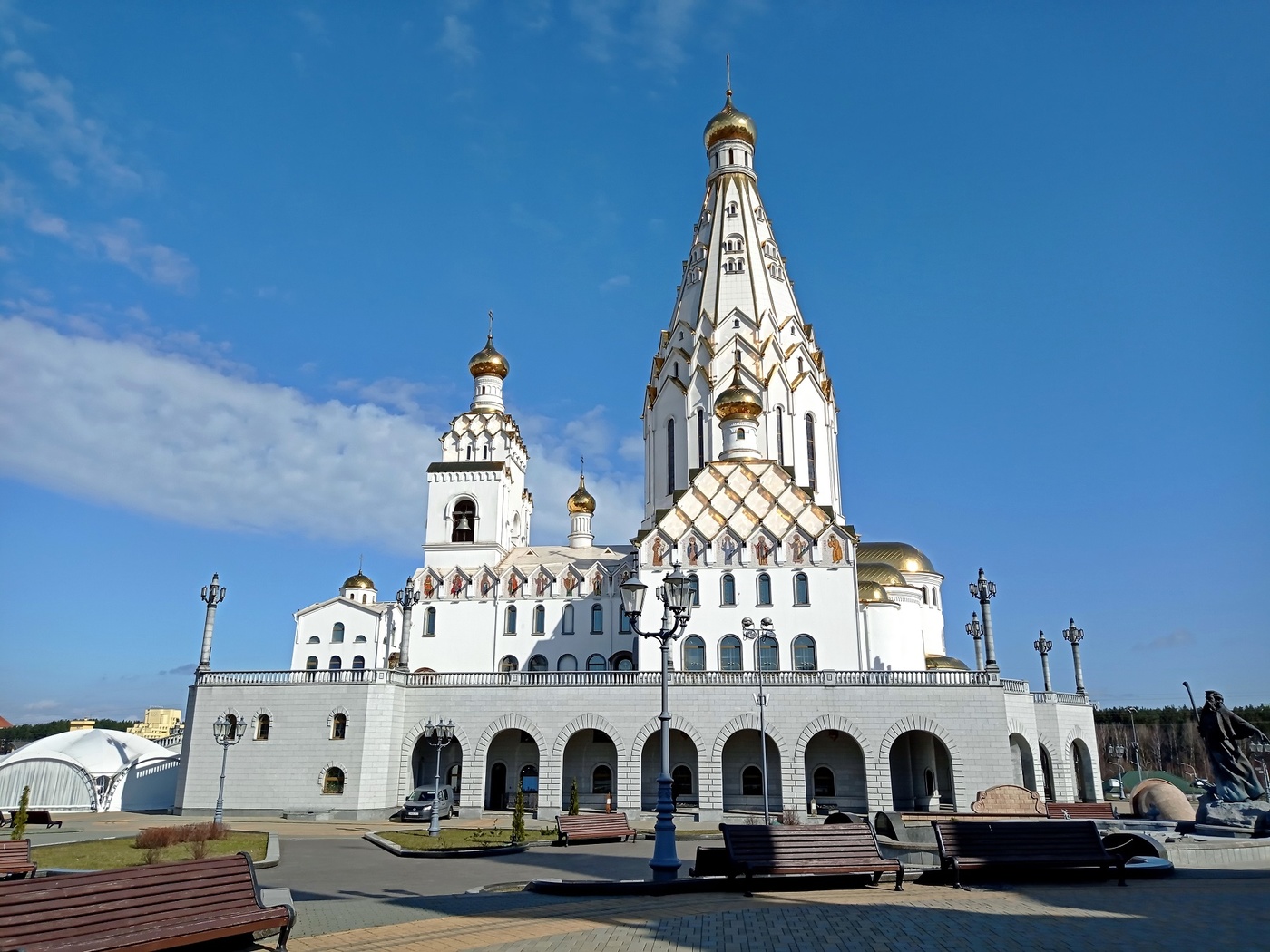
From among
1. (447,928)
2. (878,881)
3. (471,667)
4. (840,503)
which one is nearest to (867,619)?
(840,503)

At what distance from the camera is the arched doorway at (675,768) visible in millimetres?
30797

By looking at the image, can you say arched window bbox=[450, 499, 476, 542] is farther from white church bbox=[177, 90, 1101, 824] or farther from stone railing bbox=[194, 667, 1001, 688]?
stone railing bbox=[194, 667, 1001, 688]

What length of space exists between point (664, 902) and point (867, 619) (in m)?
26.4

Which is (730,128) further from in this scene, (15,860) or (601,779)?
(15,860)

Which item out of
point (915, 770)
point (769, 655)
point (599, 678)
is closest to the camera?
point (599, 678)

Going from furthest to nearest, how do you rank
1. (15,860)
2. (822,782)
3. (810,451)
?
(810,451)
(822,782)
(15,860)

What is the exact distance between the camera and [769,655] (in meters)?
32.9

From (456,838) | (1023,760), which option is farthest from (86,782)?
(1023,760)

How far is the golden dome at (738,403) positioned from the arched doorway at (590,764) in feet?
48.6

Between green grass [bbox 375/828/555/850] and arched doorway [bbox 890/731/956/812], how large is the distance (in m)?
15.2

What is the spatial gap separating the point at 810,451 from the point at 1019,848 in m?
32.4

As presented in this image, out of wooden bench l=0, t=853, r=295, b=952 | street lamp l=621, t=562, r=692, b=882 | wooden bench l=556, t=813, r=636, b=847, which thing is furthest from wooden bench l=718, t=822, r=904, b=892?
wooden bench l=556, t=813, r=636, b=847

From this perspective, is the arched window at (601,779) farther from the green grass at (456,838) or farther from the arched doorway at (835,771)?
the green grass at (456,838)

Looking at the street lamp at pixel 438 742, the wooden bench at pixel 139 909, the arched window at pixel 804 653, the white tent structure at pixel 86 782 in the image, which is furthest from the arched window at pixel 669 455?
the wooden bench at pixel 139 909
